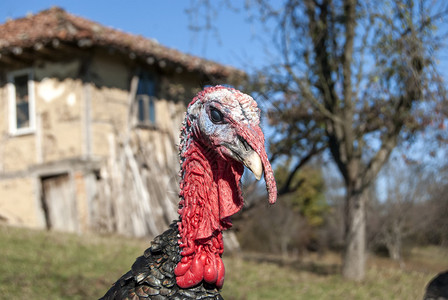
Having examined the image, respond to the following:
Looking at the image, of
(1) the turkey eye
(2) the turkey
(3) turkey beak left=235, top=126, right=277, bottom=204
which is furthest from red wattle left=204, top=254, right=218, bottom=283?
(1) the turkey eye

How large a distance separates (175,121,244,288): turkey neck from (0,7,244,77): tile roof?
7276 mm

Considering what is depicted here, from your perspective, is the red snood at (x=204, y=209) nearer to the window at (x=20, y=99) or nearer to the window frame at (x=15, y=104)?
the window frame at (x=15, y=104)

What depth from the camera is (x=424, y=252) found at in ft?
62.8

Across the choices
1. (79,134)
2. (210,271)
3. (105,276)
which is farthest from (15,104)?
(210,271)

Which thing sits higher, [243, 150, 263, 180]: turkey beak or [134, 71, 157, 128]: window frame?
[134, 71, 157, 128]: window frame

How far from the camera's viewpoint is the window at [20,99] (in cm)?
1229

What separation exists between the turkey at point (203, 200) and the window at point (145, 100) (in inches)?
424

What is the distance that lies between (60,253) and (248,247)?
11190mm

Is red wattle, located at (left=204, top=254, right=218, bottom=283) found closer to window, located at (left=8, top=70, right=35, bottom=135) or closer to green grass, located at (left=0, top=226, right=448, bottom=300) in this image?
green grass, located at (left=0, top=226, right=448, bottom=300)

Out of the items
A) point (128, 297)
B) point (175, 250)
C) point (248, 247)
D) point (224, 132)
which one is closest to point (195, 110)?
point (224, 132)

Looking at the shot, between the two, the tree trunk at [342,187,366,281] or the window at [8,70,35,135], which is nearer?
the tree trunk at [342,187,366,281]

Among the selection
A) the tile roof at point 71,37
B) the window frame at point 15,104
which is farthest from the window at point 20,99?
the tile roof at point 71,37

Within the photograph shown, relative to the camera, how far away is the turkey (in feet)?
7.07

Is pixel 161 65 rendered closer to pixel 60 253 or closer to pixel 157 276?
pixel 60 253
